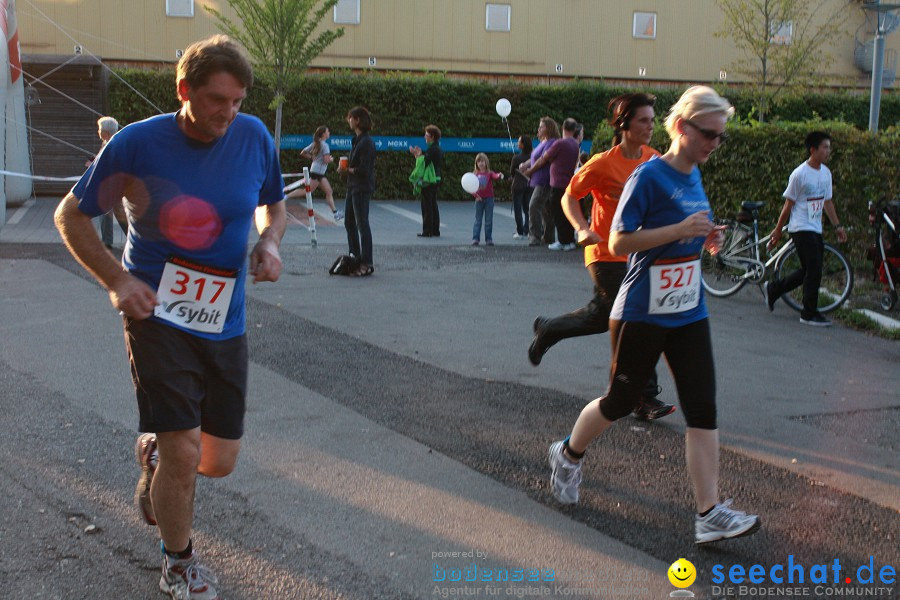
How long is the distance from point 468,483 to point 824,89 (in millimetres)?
32882

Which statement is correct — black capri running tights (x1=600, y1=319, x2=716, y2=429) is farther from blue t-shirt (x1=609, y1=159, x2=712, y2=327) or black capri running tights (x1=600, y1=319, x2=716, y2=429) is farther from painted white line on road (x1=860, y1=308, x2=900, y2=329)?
painted white line on road (x1=860, y1=308, x2=900, y2=329)

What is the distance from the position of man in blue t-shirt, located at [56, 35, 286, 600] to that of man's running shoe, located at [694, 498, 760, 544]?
1945 millimetres

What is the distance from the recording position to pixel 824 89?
34.7 m

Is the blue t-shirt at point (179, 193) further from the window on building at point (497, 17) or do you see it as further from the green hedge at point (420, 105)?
the window on building at point (497, 17)

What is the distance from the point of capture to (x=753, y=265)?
1165cm

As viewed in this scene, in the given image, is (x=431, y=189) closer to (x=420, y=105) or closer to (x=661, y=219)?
(x=420, y=105)

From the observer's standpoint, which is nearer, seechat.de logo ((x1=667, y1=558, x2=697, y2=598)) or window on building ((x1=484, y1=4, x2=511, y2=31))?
seechat.de logo ((x1=667, y1=558, x2=697, y2=598))

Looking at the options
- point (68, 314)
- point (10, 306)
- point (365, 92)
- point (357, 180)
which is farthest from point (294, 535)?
point (365, 92)

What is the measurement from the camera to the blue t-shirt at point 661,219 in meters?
4.49

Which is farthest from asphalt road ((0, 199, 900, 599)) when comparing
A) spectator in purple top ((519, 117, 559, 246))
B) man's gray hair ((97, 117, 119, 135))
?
spectator in purple top ((519, 117, 559, 246))

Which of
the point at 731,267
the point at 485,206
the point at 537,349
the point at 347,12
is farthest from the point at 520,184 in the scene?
the point at 347,12

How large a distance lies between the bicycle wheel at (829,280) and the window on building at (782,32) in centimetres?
1867

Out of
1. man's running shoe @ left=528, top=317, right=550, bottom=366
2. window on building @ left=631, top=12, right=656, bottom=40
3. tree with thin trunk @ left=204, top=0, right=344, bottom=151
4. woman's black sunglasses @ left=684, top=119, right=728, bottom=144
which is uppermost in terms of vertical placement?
window on building @ left=631, top=12, right=656, bottom=40

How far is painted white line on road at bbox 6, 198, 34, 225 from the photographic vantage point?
18156mm
